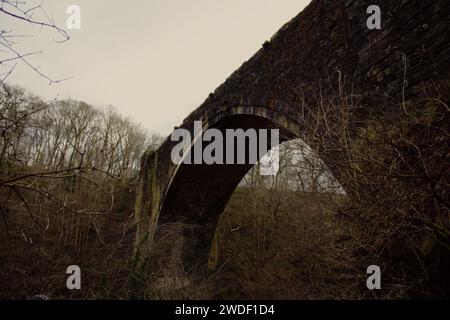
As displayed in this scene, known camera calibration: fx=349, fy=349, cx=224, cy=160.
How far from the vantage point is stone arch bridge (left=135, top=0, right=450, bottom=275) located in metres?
2.90

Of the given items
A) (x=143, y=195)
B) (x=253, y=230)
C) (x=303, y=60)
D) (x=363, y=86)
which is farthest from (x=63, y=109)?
(x=363, y=86)

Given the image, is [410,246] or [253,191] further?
[253,191]

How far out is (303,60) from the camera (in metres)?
4.72

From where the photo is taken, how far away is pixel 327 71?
4152 mm

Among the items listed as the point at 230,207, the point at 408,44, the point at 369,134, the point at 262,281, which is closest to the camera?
the point at 369,134

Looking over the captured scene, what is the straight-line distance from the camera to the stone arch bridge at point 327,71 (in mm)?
2898

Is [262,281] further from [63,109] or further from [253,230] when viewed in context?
[63,109]

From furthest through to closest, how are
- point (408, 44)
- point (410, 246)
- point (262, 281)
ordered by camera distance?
point (262, 281), point (408, 44), point (410, 246)

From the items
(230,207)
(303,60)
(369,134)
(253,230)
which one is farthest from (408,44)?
(230,207)

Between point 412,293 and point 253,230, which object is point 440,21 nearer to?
point 412,293

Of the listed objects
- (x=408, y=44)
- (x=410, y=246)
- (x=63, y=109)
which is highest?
(x=63, y=109)

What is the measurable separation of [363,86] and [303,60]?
1.38m

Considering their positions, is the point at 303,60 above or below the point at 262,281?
above

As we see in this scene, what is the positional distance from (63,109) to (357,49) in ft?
59.6
